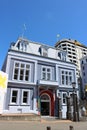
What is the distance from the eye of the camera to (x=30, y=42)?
2530cm

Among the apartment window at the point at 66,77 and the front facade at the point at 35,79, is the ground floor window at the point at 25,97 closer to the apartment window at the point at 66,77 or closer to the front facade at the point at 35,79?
the front facade at the point at 35,79

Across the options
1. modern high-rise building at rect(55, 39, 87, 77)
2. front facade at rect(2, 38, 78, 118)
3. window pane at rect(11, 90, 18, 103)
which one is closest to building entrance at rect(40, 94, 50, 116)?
front facade at rect(2, 38, 78, 118)

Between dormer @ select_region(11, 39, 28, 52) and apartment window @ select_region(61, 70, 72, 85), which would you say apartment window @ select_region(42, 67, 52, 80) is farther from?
dormer @ select_region(11, 39, 28, 52)

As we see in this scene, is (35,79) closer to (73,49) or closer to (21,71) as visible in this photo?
(21,71)

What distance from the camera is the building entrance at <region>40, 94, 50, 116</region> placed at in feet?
73.2

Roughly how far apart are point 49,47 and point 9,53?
8614mm

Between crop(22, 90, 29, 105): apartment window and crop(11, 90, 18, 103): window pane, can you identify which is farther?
crop(22, 90, 29, 105): apartment window

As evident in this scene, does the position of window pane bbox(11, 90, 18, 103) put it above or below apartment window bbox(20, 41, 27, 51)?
below

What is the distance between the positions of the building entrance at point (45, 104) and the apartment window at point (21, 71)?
4.01m

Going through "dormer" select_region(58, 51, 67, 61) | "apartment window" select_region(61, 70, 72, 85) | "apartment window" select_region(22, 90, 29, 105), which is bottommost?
"apartment window" select_region(22, 90, 29, 105)

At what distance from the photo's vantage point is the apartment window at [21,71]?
70.8 feet

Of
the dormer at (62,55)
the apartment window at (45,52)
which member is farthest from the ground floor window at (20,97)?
the dormer at (62,55)

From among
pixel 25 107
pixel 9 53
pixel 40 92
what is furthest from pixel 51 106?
pixel 9 53

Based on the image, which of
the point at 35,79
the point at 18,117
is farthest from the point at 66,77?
the point at 18,117
